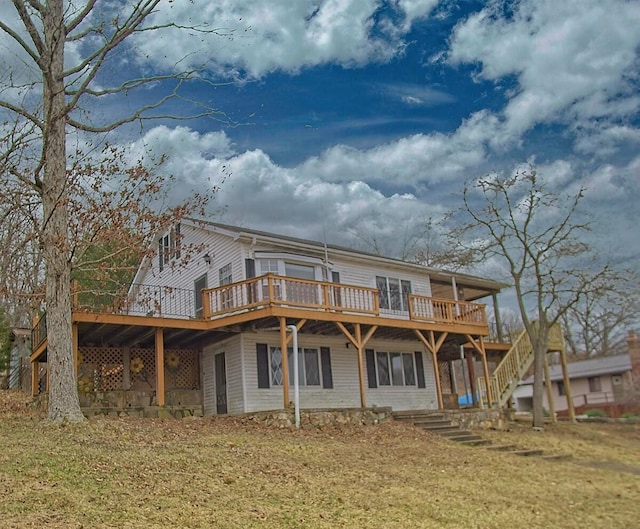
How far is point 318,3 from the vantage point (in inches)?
732

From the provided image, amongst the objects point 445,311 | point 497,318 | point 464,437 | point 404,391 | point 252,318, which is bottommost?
point 464,437

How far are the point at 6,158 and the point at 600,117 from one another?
23198 mm

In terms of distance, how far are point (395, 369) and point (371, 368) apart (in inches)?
52.0

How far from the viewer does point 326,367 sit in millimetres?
20969

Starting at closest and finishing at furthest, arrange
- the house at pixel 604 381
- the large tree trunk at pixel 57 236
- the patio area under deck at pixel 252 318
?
the large tree trunk at pixel 57 236, the patio area under deck at pixel 252 318, the house at pixel 604 381

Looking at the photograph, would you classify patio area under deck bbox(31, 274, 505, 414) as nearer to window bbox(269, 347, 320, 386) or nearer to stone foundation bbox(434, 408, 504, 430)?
window bbox(269, 347, 320, 386)

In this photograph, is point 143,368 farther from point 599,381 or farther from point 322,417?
point 599,381

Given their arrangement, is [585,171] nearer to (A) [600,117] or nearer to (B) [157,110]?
(A) [600,117]

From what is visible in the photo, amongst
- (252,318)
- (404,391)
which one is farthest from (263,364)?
(404,391)

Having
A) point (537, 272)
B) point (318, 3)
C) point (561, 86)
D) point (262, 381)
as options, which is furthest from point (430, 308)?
point (318, 3)

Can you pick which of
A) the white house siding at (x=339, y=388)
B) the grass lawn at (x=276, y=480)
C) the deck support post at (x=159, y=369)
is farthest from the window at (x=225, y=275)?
the grass lawn at (x=276, y=480)

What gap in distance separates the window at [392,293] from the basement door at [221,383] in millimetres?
6604

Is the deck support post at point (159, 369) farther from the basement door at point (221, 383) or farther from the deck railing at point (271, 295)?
the basement door at point (221, 383)

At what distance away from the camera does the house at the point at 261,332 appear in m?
18.0
